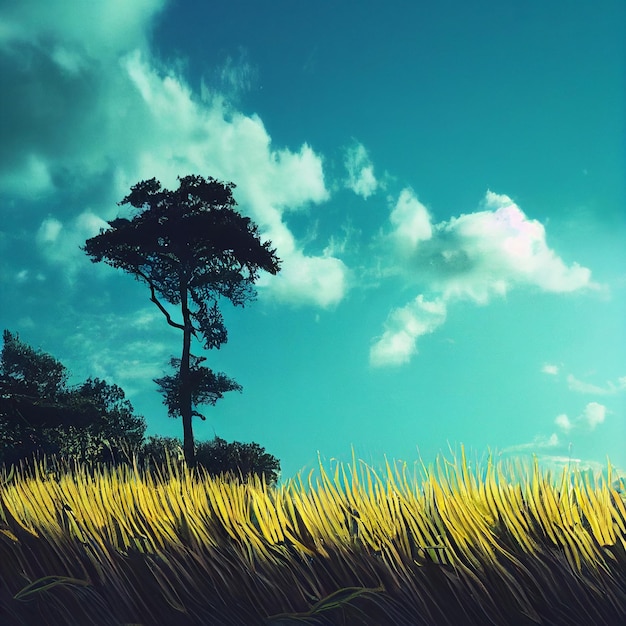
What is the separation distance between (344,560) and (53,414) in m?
9.44

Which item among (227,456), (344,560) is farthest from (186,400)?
(344,560)

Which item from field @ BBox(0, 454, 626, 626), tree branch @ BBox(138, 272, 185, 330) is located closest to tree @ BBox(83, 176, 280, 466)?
tree branch @ BBox(138, 272, 185, 330)

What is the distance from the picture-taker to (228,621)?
2061 millimetres

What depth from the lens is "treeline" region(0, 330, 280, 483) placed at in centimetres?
1027

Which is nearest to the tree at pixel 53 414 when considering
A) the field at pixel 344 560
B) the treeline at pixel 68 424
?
the treeline at pixel 68 424

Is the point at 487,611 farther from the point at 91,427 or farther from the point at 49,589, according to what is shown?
the point at 91,427

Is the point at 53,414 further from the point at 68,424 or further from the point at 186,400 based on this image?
the point at 186,400

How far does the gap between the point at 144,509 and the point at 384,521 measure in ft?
3.13

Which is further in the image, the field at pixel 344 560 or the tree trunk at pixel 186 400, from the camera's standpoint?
the tree trunk at pixel 186 400

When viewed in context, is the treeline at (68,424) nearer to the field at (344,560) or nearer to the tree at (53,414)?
the tree at (53,414)

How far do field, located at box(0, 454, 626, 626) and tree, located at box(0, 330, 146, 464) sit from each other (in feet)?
26.6

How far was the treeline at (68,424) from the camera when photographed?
10.3 meters

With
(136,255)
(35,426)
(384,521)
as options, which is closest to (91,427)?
(35,426)

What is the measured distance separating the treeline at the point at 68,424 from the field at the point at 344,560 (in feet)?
25.0
